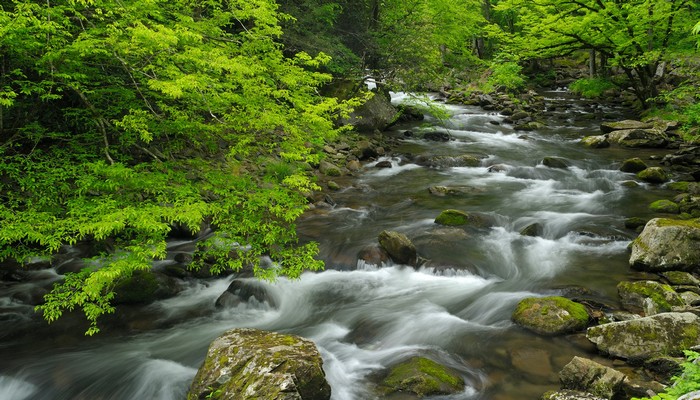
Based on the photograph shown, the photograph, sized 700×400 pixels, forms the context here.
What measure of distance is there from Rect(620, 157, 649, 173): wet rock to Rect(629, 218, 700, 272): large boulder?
22.0ft

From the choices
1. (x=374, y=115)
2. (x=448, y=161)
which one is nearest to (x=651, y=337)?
(x=448, y=161)

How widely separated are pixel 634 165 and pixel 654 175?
1367 mm

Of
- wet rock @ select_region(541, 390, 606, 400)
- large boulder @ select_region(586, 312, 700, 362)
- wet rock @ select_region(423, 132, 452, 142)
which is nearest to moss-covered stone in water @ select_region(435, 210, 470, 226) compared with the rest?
large boulder @ select_region(586, 312, 700, 362)

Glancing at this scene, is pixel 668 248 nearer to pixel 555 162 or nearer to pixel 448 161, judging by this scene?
pixel 555 162

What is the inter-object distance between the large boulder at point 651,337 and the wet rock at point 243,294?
534cm

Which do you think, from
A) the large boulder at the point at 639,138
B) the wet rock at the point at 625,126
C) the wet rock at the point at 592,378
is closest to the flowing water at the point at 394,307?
the wet rock at the point at 592,378

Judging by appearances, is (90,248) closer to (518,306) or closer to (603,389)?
(518,306)

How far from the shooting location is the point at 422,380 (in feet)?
17.8

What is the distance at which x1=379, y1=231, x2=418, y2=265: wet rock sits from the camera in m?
9.22

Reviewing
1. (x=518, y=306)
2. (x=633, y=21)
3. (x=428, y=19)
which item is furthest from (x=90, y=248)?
(x=633, y=21)

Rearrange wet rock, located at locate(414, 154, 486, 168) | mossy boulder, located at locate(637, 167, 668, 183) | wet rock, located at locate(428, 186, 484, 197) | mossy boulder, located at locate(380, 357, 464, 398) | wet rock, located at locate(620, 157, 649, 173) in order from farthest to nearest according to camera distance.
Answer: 1. wet rock, located at locate(414, 154, 486, 168)
2. wet rock, located at locate(620, 157, 649, 173)
3. wet rock, located at locate(428, 186, 484, 197)
4. mossy boulder, located at locate(637, 167, 668, 183)
5. mossy boulder, located at locate(380, 357, 464, 398)

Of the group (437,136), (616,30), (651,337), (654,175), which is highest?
(616,30)

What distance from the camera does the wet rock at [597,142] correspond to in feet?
57.7

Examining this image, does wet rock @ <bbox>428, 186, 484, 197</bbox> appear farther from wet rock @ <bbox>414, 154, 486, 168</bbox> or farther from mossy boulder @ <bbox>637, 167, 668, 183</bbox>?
mossy boulder @ <bbox>637, 167, 668, 183</bbox>
